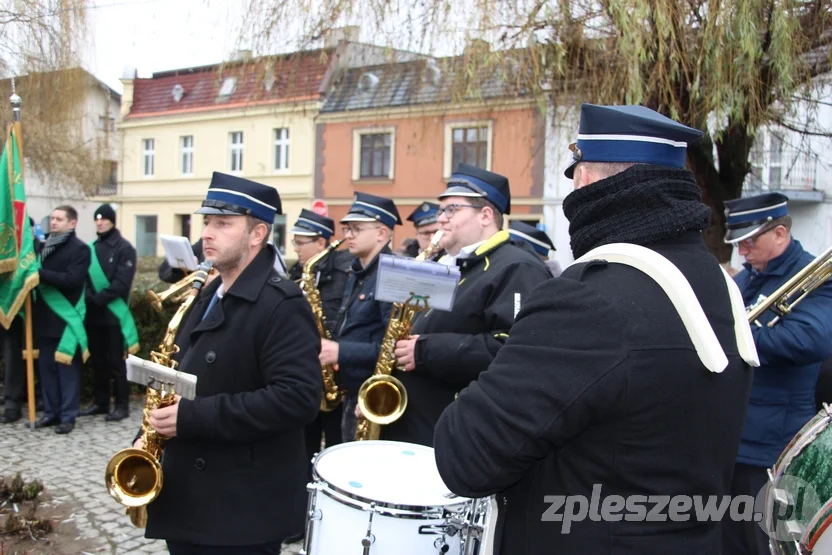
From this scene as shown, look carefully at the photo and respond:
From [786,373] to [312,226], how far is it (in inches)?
160

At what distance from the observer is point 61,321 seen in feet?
23.8

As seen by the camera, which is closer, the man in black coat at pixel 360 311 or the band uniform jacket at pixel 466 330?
the band uniform jacket at pixel 466 330

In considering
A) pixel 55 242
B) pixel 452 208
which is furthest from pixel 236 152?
pixel 452 208

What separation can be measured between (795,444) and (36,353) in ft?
22.9

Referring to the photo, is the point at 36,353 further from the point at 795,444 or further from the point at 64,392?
the point at 795,444

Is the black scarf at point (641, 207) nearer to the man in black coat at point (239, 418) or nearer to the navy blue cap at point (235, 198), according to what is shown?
the man in black coat at point (239, 418)

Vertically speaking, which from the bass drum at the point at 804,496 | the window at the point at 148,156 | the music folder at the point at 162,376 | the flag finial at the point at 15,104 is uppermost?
the window at the point at 148,156

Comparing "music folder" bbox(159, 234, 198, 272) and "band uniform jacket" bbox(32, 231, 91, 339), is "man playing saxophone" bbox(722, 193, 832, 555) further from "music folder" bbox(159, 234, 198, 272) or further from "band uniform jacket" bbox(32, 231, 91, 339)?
"band uniform jacket" bbox(32, 231, 91, 339)

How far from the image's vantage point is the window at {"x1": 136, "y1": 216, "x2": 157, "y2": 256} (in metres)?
33.8

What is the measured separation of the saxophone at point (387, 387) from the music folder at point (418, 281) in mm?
54

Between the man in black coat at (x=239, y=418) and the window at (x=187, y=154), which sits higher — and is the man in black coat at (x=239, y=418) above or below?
below

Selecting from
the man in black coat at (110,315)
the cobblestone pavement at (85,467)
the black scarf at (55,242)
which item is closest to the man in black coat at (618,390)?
the cobblestone pavement at (85,467)

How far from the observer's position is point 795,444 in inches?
102

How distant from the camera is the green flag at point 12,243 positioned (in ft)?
22.6
